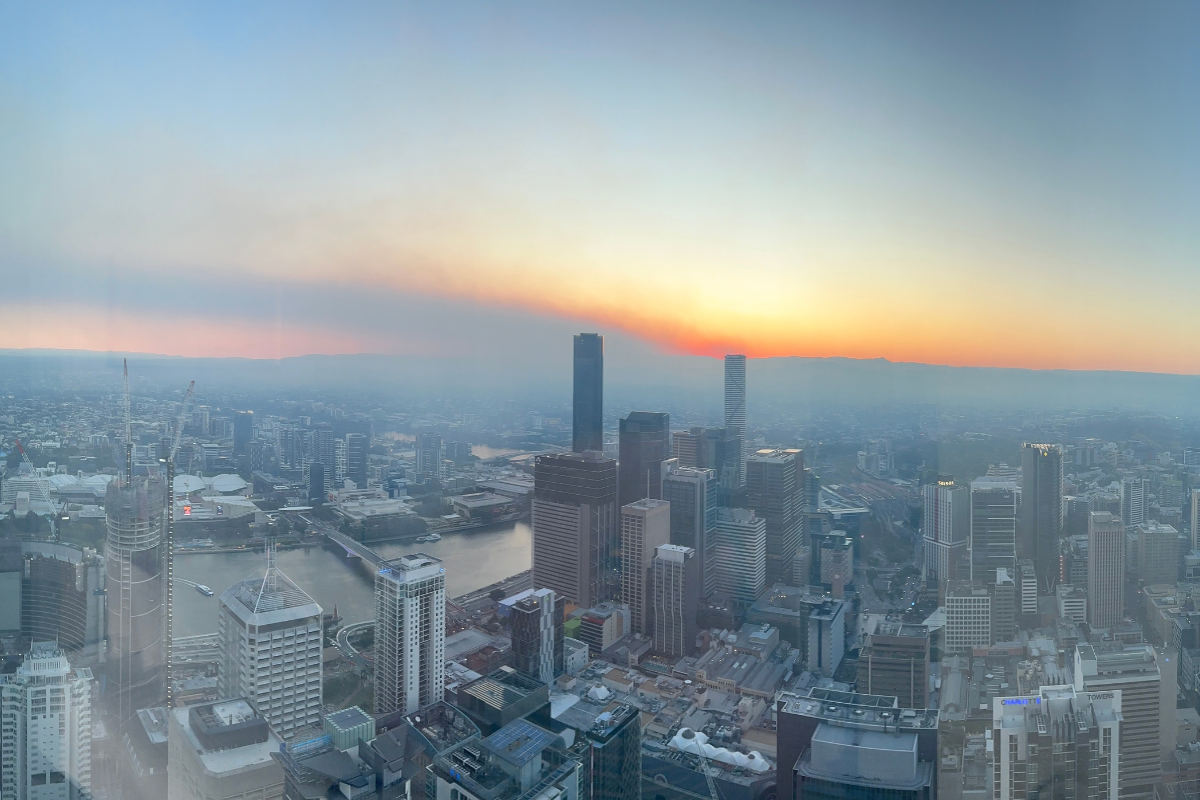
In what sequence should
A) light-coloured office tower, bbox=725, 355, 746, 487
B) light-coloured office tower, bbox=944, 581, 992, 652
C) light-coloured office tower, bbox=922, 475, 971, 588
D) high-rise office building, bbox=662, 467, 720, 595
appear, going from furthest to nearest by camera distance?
high-rise office building, bbox=662, 467, 720, 595, light-coloured office tower, bbox=725, 355, 746, 487, light-coloured office tower, bbox=922, 475, 971, 588, light-coloured office tower, bbox=944, 581, 992, 652

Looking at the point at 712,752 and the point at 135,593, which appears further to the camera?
the point at 712,752

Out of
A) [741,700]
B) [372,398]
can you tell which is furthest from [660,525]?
[372,398]

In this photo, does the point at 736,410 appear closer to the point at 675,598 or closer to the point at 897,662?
the point at 675,598

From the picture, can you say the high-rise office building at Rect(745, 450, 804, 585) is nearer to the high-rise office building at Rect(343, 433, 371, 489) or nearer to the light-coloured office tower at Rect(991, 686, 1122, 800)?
the light-coloured office tower at Rect(991, 686, 1122, 800)

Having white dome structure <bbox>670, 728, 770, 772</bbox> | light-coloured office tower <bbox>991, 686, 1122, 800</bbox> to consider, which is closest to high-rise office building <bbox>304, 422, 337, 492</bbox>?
white dome structure <bbox>670, 728, 770, 772</bbox>

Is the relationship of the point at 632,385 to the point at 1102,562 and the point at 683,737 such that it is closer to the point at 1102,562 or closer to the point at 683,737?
the point at 683,737

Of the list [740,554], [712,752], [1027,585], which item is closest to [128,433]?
[712,752]
